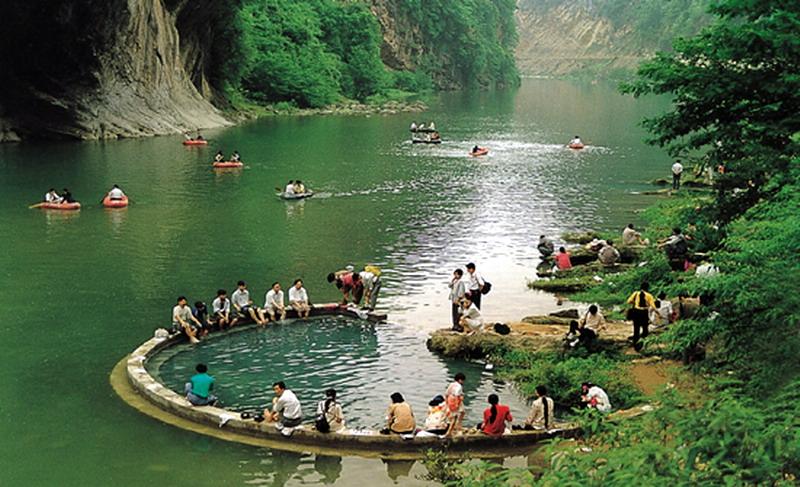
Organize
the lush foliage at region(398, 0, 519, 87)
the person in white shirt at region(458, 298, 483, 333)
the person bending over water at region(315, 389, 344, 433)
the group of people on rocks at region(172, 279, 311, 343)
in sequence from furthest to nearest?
the lush foliage at region(398, 0, 519, 87) → the group of people on rocks at region(172, 279, 311, 343) → the person in white shirt at region(458, 298, 483, 333) → the person bending over water at region(315, 389, 344, 433)

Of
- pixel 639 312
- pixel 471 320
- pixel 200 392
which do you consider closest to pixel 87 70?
pixel 471 320

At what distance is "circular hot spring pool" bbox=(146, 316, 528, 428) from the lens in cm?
1870

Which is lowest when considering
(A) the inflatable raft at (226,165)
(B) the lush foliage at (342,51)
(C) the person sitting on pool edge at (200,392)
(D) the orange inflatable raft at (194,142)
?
(C) the person sitting on pool edge at (200,392)

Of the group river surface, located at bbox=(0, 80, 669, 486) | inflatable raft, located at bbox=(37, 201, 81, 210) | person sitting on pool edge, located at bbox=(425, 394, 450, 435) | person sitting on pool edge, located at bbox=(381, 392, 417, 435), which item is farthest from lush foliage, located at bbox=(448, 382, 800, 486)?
inflatable raft, located at bbox=(37, 201, 81, 210)

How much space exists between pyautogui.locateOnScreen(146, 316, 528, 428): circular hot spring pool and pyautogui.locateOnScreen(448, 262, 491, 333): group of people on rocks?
1.02 metres

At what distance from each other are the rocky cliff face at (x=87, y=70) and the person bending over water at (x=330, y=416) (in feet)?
160

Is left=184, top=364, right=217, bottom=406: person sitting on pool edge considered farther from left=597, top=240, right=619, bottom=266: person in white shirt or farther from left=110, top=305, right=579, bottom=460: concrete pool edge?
left=597, top=240, right=619, bottom=266: person in white shirt

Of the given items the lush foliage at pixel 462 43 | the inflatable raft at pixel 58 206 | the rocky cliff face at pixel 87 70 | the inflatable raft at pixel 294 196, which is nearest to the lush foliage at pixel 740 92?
the inflatable raft at pixel 294 196

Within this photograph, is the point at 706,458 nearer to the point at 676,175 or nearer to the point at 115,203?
the point at 115,203

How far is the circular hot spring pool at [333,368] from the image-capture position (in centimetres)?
1870

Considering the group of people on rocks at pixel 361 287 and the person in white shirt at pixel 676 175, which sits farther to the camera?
the person in white shirt at pixel 676 175

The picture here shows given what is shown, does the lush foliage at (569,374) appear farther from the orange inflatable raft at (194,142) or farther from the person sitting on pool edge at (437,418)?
the orange inflatable raft at (194,142)

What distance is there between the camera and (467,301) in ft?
76.0

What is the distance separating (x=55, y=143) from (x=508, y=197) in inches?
1244
